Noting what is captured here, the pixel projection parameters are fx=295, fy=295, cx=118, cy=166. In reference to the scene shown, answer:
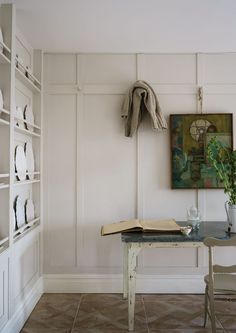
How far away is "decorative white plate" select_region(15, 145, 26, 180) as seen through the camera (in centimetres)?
262

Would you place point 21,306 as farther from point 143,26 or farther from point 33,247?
point 143,26

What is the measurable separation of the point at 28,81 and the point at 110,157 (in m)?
1.17

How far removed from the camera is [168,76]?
3.36 m

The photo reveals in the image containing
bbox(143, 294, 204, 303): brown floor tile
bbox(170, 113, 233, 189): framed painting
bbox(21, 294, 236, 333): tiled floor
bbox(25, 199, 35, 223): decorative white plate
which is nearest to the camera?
bbox(21, 294, 236, 333): tiled floor

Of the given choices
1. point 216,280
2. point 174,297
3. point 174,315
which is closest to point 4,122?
point 216,280

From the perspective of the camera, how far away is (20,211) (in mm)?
2732

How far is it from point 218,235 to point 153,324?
98 centimetres

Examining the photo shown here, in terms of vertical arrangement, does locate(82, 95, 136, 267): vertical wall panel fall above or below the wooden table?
above

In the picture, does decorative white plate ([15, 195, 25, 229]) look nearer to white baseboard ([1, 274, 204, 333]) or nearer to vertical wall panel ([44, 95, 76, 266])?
vertical wall panel ([44, 95, 76, 266])

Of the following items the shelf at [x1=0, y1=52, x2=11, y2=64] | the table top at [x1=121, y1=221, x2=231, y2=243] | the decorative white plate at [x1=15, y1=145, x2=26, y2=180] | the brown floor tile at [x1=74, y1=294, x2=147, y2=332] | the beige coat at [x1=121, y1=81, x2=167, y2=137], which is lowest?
the brown floor tile at [x1=74, y1=294, x2=147, y2=332]

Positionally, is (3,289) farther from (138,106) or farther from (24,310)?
(138,106)

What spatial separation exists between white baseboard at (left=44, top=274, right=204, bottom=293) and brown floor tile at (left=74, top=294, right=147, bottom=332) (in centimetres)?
12

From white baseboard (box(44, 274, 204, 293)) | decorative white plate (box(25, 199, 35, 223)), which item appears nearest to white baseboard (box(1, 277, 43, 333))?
white baseboard (box(44, 274, 204, 293))

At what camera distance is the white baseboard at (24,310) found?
7.64 feet
